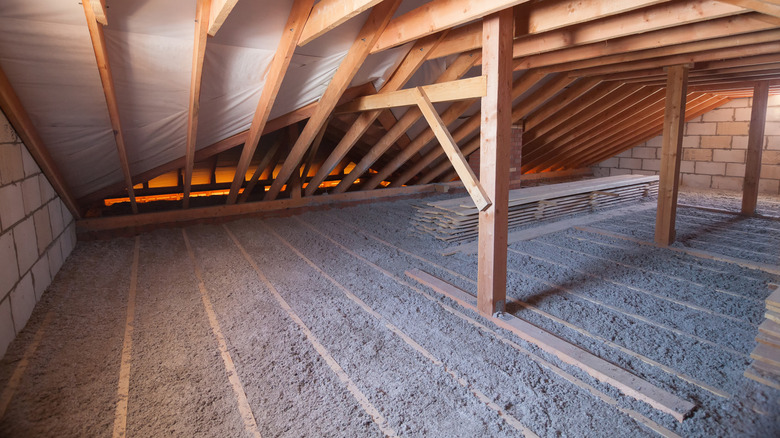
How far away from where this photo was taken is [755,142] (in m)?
5.40

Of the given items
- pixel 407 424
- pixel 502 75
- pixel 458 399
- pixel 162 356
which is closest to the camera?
pixel 407 424

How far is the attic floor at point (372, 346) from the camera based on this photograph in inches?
70.6

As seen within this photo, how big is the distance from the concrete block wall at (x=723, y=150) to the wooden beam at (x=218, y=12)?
992 cm

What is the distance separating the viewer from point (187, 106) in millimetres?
3506

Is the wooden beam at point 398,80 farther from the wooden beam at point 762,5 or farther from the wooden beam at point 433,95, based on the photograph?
the wooden beam at point 762,5

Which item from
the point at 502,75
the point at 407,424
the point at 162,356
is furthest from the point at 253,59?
the point at 407,424

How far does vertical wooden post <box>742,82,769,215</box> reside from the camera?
525 cm

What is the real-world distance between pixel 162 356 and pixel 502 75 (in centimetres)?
264

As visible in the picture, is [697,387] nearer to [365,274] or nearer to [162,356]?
[365,274]

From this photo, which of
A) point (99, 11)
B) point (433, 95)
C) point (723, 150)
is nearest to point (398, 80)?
point (433, 95)

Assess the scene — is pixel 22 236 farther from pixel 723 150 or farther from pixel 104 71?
pixel 723 150

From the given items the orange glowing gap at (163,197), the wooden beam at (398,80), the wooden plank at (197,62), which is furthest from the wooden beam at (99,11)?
the orange glowing gap at (163,197)

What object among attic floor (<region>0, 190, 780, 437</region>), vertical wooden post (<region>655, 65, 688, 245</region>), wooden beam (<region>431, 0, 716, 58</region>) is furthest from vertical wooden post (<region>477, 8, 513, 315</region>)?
vertical wooden post (<region>655, 65, 688, 245</region>)

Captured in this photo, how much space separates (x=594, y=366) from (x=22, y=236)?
3.79 m
